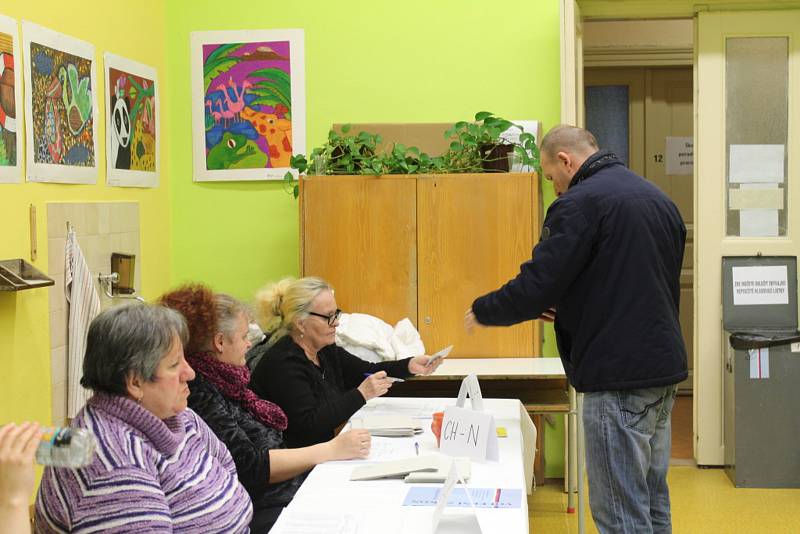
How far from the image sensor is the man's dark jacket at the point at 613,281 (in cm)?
323

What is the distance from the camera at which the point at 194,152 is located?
550 centimetres

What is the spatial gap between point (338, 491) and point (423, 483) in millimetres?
231

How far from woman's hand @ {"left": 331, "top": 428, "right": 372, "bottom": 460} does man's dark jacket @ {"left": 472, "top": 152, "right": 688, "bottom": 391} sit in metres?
0.76

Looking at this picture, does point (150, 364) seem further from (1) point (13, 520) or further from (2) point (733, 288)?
(2) point (733, 288)

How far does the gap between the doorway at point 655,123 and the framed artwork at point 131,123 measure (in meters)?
3.43

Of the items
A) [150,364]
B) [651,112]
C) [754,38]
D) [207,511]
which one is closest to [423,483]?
[207,511]

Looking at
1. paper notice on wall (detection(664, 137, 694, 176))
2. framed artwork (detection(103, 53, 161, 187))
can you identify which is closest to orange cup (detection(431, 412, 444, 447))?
framed artwork (detection(103, 53, 161, 187))

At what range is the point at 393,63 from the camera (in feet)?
17.8

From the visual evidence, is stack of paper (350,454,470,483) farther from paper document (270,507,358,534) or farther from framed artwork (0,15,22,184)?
framed artwork (0,15,22,184)

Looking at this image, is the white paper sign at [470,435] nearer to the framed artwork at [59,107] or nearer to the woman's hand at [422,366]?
the woman's hand at [422,366]

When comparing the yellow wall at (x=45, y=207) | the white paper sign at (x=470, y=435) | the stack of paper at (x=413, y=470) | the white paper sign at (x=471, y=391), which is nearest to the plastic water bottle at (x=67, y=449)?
the stack of paper at (x=413, y=470)

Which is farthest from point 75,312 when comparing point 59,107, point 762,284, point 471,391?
point 762,284

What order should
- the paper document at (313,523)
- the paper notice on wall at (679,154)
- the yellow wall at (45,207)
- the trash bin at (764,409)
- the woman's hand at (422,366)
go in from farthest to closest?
the paper notice on wall at (679,154) < the trash bin at (764,409) < the woman's hand at (422,366) < the yellow wall at (45,207) < the paper document at (313,523)

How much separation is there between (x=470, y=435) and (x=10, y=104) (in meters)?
2.16
